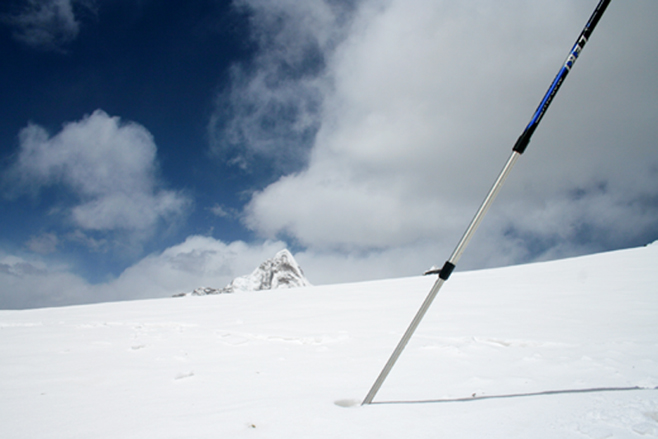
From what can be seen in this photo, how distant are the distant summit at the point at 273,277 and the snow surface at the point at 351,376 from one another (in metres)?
166

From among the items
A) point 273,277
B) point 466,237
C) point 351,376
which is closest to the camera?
point 466,237

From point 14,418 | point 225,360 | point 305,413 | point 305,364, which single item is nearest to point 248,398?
point 305,413

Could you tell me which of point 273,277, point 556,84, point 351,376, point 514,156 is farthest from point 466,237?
point 273,277

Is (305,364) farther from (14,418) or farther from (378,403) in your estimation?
(14,418)

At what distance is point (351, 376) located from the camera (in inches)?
89.8

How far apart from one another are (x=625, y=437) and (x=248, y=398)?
1826 mm

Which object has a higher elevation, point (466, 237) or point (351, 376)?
point (466, 237)

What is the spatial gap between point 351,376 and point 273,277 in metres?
176

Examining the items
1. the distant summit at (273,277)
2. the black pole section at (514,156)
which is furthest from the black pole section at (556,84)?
the distant summit at (273,277)

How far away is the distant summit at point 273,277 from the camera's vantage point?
6683 inches

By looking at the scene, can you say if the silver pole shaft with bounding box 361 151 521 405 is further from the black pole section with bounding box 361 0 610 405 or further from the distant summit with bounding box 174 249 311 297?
the distant summit with bounding box 174 249 311 297

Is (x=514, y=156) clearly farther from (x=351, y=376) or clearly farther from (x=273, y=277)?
(x=273, y=277)

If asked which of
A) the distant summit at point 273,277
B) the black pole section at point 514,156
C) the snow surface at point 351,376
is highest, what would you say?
the distant summit at point 273,277

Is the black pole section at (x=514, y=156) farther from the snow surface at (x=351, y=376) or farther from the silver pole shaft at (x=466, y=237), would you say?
the snow surface at (x=351, y=376)
